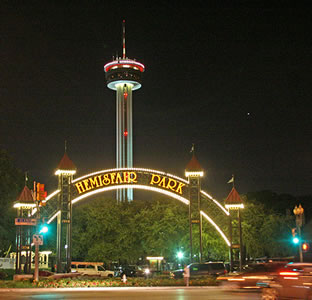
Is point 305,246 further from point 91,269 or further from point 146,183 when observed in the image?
point 91,269

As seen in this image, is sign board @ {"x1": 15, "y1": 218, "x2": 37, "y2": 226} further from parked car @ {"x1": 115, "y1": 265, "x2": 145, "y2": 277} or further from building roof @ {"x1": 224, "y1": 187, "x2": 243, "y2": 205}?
parked car @ {"x1": 115, "y1": 265, "x2": 145, "y2": 277}

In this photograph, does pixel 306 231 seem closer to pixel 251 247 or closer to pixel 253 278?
pixel 251 247

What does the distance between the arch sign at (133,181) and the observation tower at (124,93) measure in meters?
92.8

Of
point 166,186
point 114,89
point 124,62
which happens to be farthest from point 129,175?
point 114,89

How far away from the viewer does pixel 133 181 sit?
1523 inches

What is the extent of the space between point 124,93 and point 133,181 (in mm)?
102984

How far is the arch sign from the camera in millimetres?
37969

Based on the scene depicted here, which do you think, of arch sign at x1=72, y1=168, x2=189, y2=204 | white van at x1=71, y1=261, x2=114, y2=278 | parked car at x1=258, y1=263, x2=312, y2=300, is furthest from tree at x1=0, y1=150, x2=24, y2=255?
parked car at x1=258, y1=263, x2=312, y2=300

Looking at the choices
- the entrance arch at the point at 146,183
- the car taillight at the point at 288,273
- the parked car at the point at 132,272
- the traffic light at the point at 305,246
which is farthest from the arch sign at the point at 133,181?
the car taillight at the point at 288,273

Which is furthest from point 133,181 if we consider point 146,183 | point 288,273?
point 288,273

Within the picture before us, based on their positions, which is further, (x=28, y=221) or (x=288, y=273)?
(x=28, y=221)

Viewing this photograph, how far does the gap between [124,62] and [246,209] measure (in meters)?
86.7

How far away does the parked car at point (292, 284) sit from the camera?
1550 centimetres

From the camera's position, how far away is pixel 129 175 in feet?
127
